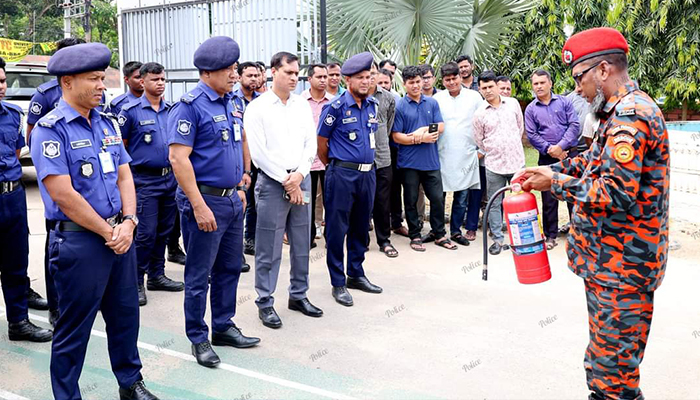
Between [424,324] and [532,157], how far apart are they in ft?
30.6

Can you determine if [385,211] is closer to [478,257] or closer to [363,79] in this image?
[478,257]

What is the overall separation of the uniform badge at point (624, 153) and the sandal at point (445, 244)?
4.41 metres

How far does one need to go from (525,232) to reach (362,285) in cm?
256

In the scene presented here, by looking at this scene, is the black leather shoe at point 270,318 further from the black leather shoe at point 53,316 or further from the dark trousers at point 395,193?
the dark trousers at point 395,193

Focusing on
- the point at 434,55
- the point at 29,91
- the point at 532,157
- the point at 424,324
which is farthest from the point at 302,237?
the point at 532,157

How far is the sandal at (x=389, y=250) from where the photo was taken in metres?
6.68

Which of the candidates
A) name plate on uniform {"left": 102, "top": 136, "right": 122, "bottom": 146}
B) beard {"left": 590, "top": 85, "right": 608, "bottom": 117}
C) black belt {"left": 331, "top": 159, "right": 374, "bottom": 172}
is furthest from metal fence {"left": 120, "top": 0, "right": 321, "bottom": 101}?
beard {"left": 590, "top": 85, "right": 608, "bottom": 117}

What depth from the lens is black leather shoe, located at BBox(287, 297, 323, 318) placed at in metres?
4.96

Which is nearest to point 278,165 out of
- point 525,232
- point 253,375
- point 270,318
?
point 270,318

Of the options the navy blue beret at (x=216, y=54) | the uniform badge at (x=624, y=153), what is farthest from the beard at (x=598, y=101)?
the navy blue beret at (x=216, y=54)

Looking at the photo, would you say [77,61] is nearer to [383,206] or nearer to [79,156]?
[79,156]

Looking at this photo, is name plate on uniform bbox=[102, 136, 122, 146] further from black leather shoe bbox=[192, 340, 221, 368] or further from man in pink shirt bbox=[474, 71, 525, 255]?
man in pink shirt bbox=[474, 71, 525, 255]

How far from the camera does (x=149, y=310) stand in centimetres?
510

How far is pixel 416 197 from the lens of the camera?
23.2 feet
